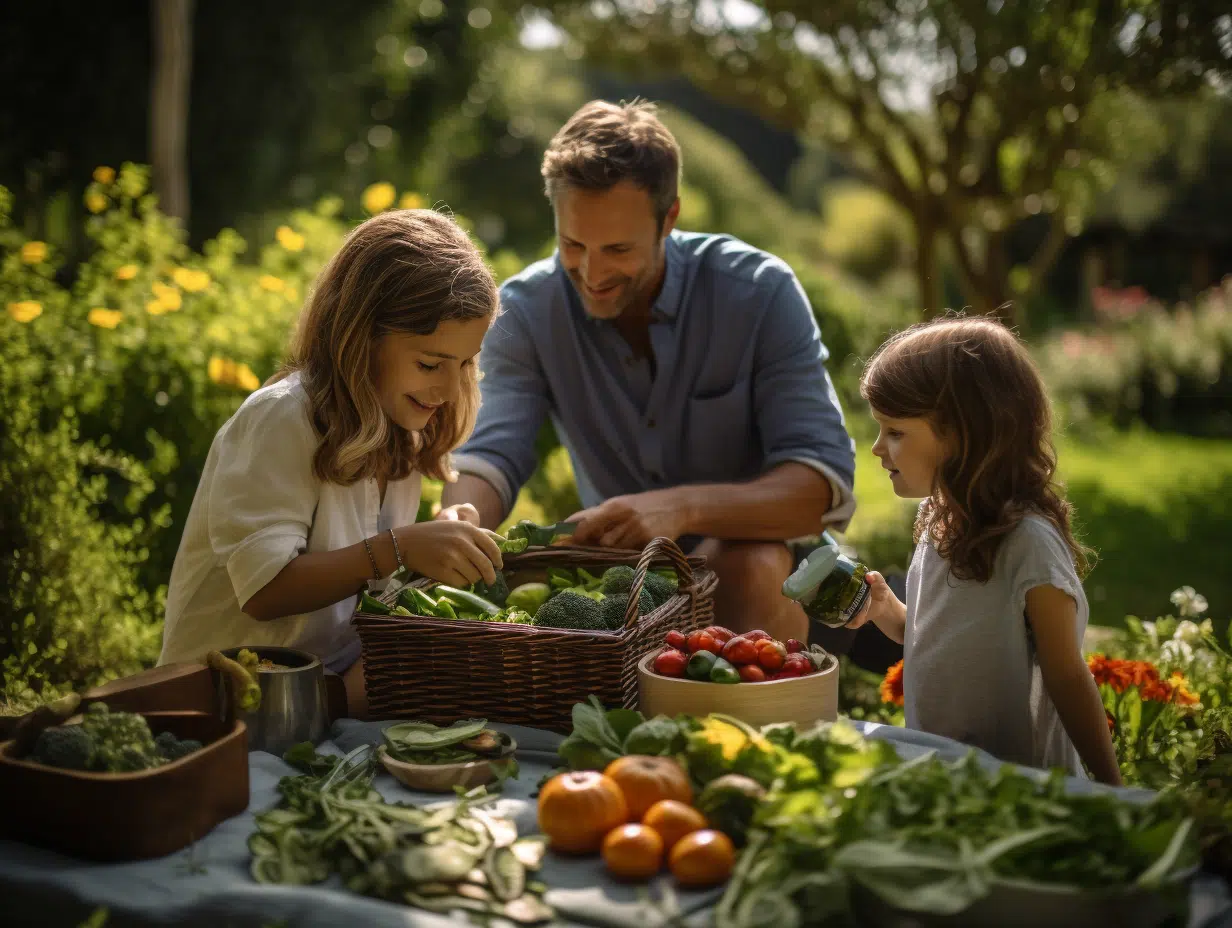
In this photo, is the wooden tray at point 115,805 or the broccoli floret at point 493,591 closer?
the wooden tray at point 115,805

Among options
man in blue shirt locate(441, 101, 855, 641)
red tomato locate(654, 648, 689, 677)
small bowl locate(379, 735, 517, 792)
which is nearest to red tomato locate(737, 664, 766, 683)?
red tomato locate(654, 648, 689, 677)

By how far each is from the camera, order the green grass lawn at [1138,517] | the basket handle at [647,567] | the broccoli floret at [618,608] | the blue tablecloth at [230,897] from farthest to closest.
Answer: the green grass lawn at [1138,517] < the broccoli floret at [618,608] < the basket handle at [647,567] < the blue tablecloth at [230,897]

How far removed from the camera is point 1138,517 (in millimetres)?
9055

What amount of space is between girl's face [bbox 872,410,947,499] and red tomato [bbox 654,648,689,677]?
2.12 feet

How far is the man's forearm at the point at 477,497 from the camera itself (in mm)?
3658

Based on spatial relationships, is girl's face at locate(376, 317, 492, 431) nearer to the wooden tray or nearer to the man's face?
the man's face

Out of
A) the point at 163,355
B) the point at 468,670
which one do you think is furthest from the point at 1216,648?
the point at 163,355

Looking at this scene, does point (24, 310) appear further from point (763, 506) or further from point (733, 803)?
point (733, 803)

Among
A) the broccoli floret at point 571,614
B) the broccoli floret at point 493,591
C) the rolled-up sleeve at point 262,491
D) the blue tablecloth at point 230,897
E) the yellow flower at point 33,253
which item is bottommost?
the blue tablecloth at point 230,897

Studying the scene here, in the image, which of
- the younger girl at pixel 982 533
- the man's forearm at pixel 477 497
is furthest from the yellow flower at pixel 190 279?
the younger girl at pixel 982 533

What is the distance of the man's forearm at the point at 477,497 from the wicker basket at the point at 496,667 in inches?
41.9

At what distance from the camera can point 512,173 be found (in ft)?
74.2

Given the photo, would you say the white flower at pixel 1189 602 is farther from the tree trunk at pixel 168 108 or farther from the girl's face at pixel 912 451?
the tree trunk at pixel 168 108

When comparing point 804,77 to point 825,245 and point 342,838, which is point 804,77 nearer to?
point 342,838
